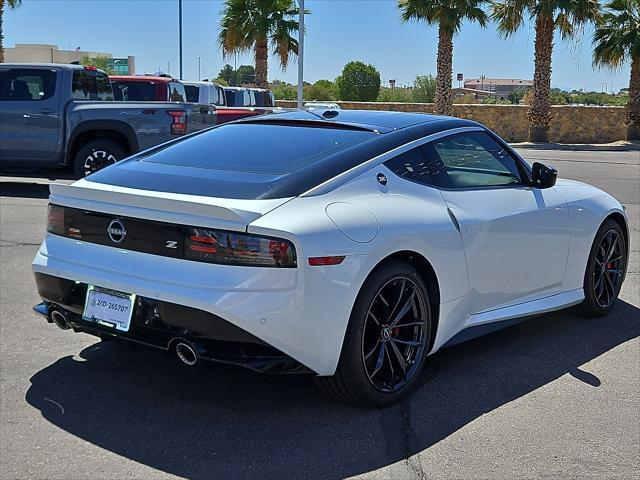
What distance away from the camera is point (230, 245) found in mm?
3658

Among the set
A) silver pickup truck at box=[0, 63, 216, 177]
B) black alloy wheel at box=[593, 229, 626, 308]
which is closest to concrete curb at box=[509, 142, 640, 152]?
→ silver pickup truck at box=[0, 63, 216, 177]

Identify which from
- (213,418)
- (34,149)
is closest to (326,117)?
(213,418)

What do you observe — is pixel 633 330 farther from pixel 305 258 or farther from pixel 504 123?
pixel 504 123

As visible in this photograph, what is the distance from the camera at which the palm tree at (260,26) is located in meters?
33.8

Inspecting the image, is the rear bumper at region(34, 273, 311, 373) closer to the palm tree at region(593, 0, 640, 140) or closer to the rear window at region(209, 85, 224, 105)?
the rear window at region(209, 85, 224, 105)

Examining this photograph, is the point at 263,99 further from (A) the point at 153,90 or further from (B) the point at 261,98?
(A) the point at 153,90

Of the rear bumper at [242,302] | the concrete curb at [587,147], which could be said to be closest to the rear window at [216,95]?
the concrete curb at [587,147]

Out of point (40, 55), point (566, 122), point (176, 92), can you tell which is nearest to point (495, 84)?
point (40, 55)

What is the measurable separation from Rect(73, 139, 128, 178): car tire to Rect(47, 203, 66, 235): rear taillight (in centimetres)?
794

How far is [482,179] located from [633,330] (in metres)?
1.71

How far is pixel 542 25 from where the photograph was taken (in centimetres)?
3066

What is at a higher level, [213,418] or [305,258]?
[305,258]

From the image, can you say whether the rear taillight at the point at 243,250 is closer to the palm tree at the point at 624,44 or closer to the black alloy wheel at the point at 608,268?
the black alloy wheel at the point at 608,268

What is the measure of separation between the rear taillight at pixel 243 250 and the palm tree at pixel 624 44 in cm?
3068
